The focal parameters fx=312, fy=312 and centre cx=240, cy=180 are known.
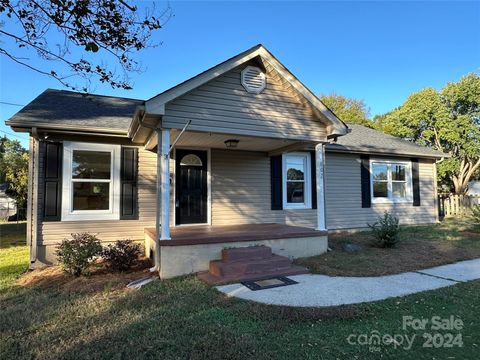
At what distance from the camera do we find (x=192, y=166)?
27.9 feet

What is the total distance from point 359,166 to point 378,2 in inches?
241

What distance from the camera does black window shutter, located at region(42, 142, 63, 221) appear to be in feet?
22.9

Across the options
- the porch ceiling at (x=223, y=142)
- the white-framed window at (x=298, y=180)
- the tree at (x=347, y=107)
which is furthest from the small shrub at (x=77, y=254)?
the tree at (x=347, y=107)

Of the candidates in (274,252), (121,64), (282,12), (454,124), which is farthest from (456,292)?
(454,124)

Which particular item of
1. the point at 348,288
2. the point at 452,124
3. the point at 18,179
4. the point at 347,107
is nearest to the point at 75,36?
the point at 348,288

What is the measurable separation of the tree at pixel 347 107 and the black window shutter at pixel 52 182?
96.0ft

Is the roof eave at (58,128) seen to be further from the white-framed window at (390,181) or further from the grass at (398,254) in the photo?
the white-framed window at (390,181)

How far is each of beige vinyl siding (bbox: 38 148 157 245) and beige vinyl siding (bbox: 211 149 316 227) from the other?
168 centimetres

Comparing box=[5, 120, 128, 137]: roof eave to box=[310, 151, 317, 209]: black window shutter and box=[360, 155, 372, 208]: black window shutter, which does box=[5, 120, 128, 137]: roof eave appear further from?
box=[360, 155, 372, 208]: black window shutter

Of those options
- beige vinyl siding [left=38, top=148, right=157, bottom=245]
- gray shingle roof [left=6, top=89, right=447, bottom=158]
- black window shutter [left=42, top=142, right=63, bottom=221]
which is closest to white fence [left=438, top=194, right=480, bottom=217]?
gray shingle roof [left=6, top=89, right=447, bottom=158]

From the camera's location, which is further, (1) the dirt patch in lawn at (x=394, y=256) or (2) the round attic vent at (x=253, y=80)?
Answer: (2) the round attic vent at (x=253, y=80)

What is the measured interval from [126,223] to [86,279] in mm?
2173

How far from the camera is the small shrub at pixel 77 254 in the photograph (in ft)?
18.9

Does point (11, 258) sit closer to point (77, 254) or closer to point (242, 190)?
point (77, 254)
